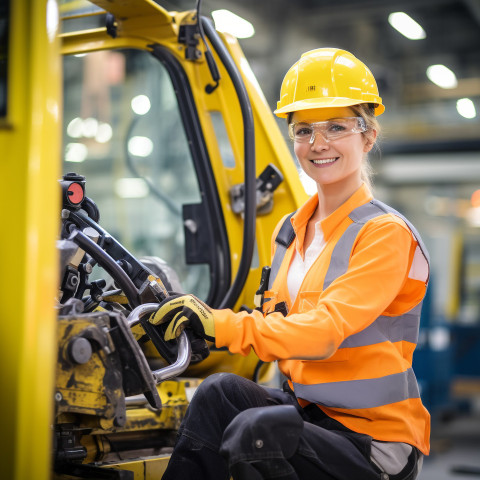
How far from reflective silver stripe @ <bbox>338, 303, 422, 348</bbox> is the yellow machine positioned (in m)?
0.50

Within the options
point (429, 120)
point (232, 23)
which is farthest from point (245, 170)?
point (429, 120)

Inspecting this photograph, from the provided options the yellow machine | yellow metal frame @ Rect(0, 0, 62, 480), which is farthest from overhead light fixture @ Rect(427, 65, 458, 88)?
yellow metal frame @ Rect(0, 0, 62, 480)

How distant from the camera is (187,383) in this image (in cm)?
291

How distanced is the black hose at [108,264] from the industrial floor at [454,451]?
184 inches

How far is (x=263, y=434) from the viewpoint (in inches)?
74.9

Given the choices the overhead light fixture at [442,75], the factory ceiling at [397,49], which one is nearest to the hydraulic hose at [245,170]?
the factory ceiling at [397,49]

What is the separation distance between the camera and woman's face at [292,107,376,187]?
2.29 m

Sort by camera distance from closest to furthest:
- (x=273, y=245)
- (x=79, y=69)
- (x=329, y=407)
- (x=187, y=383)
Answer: (x=329, y=407) → (x=273, y=245) → (x=187, y=383) → (x=79, y=69)

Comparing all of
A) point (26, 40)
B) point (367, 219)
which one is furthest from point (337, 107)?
point (26, 40)

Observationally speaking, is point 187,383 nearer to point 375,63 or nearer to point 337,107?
point 337,107

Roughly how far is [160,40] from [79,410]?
1.84 meters

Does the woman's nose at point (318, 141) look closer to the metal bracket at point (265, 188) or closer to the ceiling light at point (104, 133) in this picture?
the metal bracket at point (265, 188)

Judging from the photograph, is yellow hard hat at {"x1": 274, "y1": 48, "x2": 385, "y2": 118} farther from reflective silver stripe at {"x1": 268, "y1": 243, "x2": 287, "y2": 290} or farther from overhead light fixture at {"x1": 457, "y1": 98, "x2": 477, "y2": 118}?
overhead light fixture at {"x1": 457, "y1": 98, "x2": 477, "y2": 118}

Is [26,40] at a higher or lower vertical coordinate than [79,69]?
lower
